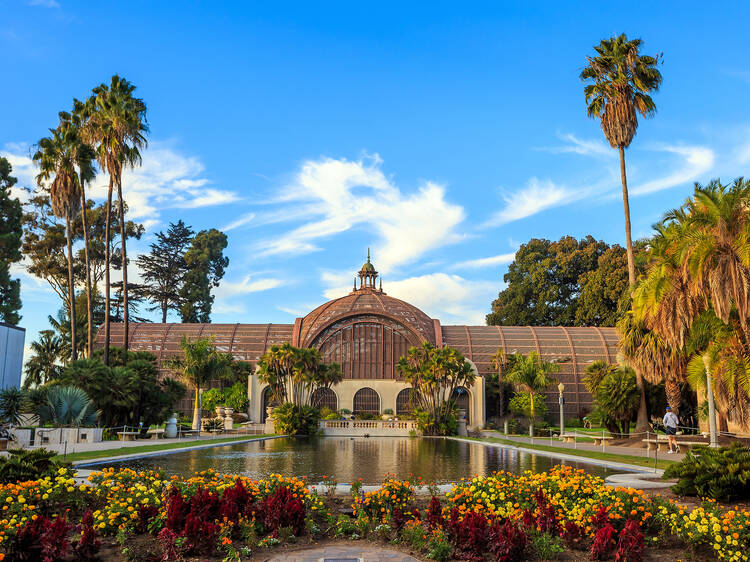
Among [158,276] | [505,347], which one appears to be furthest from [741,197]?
[158,276]

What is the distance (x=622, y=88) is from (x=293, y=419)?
2813cm

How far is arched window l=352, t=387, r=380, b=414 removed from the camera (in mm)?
56781

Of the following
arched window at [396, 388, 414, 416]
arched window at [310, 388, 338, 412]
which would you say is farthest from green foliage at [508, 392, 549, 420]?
arched window at [310, 388, 338, 412]

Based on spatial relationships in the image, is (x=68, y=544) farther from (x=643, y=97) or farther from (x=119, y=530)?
(x=643, y=97)

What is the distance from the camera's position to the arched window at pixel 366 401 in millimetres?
56781

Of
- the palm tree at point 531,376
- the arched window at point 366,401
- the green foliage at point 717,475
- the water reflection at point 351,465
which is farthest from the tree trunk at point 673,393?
the arched window at point 366,401

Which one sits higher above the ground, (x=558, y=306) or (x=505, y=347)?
(x=558, y=306)

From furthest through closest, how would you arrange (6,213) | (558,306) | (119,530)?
(558,306) < (6,213) < (119,530)

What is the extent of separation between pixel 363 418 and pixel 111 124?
29.7 metres

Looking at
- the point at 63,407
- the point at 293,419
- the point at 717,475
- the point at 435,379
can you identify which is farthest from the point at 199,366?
the point at 717,475

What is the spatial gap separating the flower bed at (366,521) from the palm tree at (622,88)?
90.2ft

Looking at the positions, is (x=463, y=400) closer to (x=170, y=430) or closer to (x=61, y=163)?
(x=170, y=430)

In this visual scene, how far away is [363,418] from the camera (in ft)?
172

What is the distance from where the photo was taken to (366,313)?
58.8 metres
